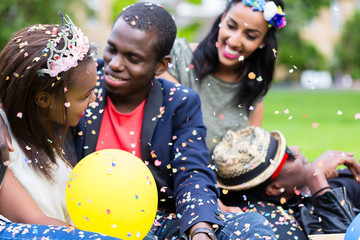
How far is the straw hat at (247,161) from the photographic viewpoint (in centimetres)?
342

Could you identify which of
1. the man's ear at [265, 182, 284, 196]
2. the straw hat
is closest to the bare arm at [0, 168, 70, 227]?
the straw hat

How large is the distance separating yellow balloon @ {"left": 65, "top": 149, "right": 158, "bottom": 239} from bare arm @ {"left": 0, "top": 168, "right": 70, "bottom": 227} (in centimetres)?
16

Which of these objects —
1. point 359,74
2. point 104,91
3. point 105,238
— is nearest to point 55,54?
point 104,91

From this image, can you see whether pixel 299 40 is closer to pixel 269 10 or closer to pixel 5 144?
pixel 269 10

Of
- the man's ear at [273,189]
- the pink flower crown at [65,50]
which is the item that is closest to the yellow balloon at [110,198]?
the pink flower crown at [65,50]

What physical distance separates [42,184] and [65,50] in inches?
26.6

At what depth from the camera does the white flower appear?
12.6 feet

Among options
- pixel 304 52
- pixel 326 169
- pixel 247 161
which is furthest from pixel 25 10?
pixel 304 52

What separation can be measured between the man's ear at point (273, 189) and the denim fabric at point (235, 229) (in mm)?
857

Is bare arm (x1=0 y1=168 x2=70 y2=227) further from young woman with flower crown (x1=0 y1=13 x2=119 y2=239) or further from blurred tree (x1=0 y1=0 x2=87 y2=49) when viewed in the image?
blurred tree (x1=0 y1=0 x2=87 y2=49)

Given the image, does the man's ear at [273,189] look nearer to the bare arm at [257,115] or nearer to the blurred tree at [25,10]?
the bare arm at [257,115]

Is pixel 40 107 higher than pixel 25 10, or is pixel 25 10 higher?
pixel 40 107

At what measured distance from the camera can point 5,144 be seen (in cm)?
234

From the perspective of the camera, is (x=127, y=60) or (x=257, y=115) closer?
(x=127, y=60)
